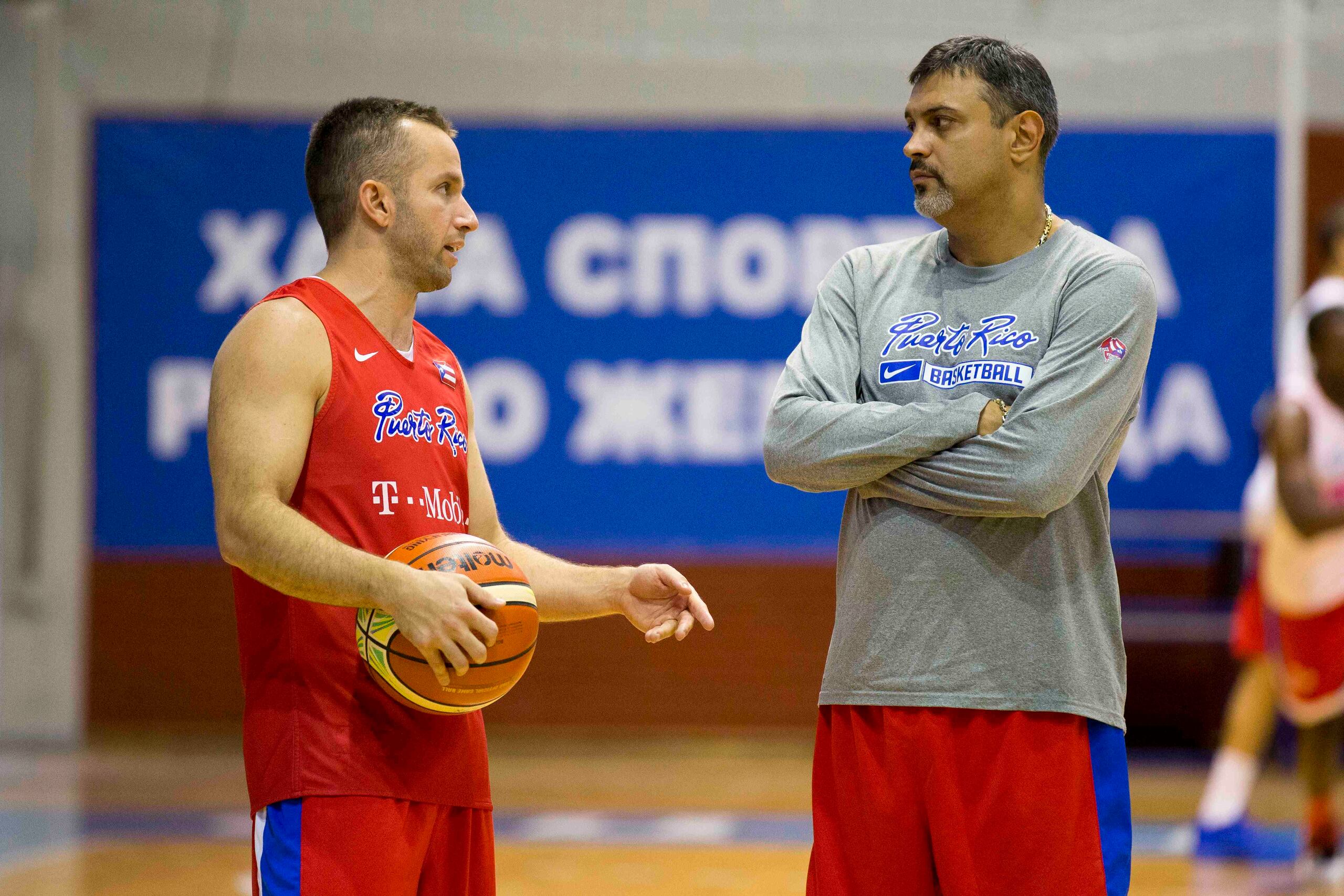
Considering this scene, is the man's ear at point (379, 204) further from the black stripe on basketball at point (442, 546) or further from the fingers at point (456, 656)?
the fingers at point (456, 656)

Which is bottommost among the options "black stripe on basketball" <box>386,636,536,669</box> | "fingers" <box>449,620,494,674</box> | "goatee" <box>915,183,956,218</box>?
"black stripe on basketball" <box>386,636,536,669</box>

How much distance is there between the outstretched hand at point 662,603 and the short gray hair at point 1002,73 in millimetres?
916

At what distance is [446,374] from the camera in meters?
2.52

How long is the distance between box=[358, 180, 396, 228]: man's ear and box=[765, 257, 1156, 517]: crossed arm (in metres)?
0.73

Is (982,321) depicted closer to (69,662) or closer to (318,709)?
(318,709)

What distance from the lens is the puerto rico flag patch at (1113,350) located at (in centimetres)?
229

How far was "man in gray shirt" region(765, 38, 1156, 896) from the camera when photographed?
88.4 inches

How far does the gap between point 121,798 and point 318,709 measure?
496cm

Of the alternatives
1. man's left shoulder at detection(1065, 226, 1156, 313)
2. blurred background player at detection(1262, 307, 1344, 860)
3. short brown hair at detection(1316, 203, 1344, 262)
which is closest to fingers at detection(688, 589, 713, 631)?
man's left shoulder at detection(1065, 226, 1156, 313)

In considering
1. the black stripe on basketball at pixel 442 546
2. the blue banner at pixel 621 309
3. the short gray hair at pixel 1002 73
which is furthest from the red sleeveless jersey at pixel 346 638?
the blue banner at pixel 621 309

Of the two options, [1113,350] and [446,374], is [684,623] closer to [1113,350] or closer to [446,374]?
[446,374]

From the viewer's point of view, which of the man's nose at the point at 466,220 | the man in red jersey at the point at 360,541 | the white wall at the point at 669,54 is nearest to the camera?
the man in red jersey at the point at 360,541

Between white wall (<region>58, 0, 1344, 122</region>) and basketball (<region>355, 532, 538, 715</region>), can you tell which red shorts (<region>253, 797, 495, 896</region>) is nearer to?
basketball (<region>355, 532, 538, 715</region>)

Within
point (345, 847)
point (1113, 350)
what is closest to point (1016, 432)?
point (1113, 350)
